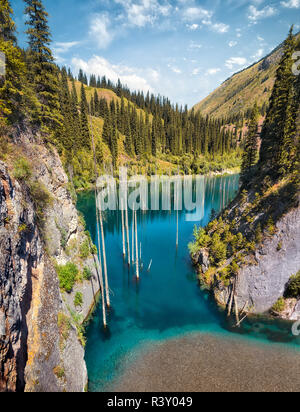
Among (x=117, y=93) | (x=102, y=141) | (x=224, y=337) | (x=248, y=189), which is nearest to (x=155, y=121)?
(x=102, y=141)

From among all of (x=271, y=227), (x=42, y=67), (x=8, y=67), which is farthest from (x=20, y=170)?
(x=271, y=227)

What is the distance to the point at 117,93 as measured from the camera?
147250mm

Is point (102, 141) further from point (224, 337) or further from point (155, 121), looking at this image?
point (224, 337)

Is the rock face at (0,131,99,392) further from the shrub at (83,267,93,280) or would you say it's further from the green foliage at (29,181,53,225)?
the shrub at (83,267,93,280)

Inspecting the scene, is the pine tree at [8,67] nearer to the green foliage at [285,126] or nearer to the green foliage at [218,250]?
the green foliage at [218,250]

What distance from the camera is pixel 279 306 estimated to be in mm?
17922

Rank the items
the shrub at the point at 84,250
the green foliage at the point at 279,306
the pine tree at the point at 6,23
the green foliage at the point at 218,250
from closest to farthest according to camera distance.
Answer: the pine tree at the point at 6,23 → the green foliage at the point at 279,306 → the shrub at the point at 84,250 → the green foliage at the point at 218,250

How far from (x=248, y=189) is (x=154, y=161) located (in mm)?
68175

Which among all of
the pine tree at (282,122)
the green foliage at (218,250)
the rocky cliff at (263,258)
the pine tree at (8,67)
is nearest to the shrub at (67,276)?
the pine tree at (8,67)

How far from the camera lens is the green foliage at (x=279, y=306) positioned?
17.9m

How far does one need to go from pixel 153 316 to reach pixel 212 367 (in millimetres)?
7151

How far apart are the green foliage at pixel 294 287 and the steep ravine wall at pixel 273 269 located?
0.32m

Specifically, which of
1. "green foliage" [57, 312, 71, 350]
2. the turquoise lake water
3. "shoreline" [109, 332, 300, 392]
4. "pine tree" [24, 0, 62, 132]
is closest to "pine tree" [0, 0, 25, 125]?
"pine tree" [24, 0, 62, 132]

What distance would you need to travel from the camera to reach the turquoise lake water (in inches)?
601
